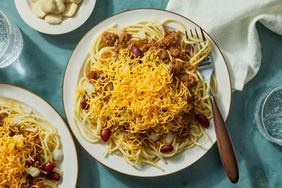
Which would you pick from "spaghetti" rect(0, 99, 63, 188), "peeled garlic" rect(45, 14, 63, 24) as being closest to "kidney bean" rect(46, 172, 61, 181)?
"spaghetti" rect(0, 99, 63, 188)

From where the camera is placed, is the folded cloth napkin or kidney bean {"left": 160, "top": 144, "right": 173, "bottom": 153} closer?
kidney bean {"left": 160, "top": 144, "right": 173, "bottom": 153}

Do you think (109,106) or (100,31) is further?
(100,31)

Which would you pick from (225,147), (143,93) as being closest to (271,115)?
(225,147)

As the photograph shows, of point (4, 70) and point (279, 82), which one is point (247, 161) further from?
point (4, 70)

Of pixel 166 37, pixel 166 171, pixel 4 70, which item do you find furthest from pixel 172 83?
pixel 4 70

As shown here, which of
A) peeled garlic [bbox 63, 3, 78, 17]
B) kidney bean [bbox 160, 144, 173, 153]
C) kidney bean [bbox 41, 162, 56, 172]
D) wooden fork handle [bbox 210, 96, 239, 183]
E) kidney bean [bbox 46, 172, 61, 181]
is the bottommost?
kidney bean [bbox 46, 172, 61, 181]

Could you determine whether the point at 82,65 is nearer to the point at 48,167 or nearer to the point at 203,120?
the point at 48,167

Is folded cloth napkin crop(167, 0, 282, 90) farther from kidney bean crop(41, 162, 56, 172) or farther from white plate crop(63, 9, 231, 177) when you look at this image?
kidney bean crop(41, 162, 56, 172)

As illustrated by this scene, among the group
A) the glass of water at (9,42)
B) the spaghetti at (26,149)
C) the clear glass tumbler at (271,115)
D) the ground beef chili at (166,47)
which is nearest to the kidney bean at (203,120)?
the ground beef chili at (166,47)
